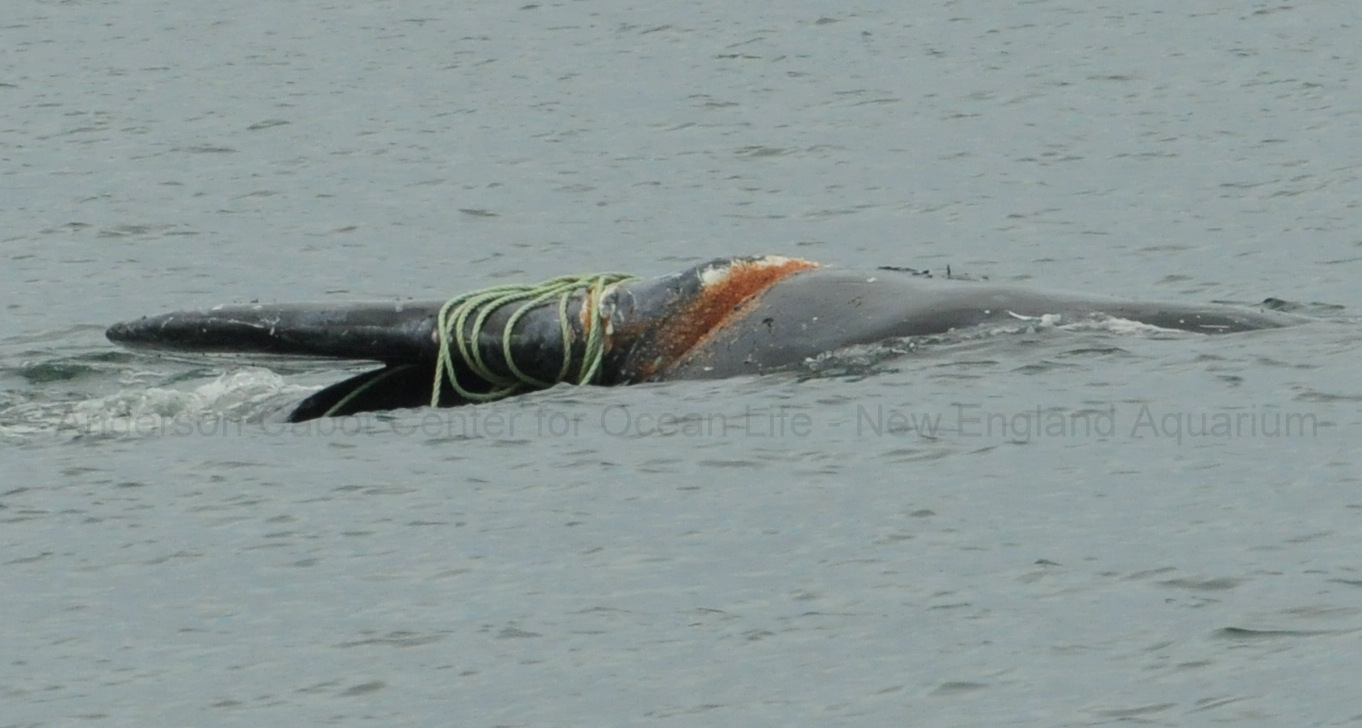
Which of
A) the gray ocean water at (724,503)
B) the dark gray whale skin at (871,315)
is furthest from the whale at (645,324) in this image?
the gray ocean water at (724,503)

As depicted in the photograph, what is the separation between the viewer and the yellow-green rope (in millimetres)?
13742

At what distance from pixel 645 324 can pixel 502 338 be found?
0.77 metres

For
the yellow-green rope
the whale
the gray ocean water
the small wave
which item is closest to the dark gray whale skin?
the whale

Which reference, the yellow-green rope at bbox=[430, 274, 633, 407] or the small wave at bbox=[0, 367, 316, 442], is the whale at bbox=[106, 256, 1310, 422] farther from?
the small wave at bbox=[0, 367, 316, 442]

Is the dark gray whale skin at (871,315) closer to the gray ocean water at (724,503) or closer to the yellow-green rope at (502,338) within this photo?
the gray ocean water at (724,503)

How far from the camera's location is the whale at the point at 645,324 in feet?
44.5

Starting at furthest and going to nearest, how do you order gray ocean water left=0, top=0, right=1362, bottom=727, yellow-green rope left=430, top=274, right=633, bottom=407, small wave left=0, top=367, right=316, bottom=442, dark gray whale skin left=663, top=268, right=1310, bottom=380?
small wave left=0, top=367, right=316, bottom=442 → yellow-green rope left=430, top=274, right=633, bottom=407 → dark gray whale skin left=663, top=268, right=1310, bottom=380 → gray ocean water left=0, top=0, right=1362, bottom=727

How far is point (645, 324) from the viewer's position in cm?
1381

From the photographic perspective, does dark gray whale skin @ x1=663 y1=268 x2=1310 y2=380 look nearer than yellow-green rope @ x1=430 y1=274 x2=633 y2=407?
Yes

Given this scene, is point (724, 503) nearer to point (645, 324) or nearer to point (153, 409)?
point (645, 324)

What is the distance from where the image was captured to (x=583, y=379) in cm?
1381

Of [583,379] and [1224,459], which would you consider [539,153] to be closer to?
[583,379]

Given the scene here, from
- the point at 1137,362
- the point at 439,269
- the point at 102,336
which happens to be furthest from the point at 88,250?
the point at 1137,362

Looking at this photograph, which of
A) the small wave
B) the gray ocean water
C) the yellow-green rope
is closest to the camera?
the gray ocean water
